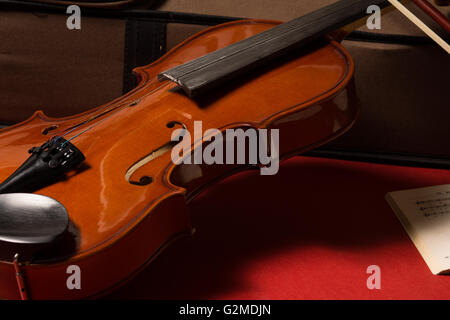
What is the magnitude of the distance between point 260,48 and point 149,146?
315 mm

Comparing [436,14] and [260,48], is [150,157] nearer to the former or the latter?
[260,48]

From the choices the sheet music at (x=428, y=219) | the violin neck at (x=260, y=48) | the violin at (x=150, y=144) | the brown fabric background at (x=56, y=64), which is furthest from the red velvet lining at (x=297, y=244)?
the brown fabric background at (x=56, y=64)

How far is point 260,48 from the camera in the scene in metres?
0.95

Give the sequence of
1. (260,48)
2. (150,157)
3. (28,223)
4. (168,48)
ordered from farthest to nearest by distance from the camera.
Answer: (168,48) → (260,48) → (150,157) → (28,223)

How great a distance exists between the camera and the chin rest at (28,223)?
2.02ft

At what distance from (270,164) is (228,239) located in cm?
21

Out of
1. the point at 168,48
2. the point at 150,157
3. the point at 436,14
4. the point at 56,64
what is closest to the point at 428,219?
the point at 436,14

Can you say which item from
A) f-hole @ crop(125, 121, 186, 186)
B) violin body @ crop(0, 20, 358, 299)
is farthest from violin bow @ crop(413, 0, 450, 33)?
f-hole @ crop(125, 121, 186, 186)

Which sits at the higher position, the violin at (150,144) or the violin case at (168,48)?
the violin case at (168,48)

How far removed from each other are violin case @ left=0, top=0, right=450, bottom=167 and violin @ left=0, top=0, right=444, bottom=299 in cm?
13

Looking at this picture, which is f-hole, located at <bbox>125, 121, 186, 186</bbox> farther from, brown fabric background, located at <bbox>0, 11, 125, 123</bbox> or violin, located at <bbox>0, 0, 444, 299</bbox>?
brown fabric background, located at <bbox>0, 11, 125, 123</bbox>

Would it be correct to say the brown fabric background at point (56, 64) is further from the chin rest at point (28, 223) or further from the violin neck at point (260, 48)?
the chin rest at point (28, 223)

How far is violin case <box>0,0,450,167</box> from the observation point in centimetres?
116

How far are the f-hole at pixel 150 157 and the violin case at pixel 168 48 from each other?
426mm
